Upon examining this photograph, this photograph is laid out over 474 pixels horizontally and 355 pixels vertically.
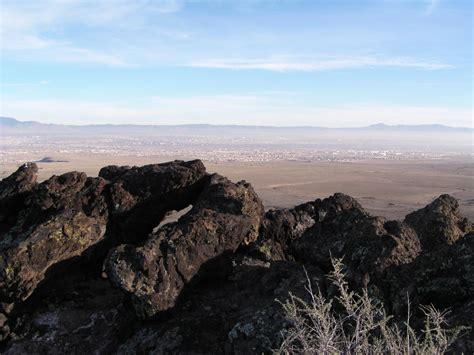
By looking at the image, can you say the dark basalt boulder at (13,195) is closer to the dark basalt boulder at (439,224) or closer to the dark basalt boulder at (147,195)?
the dark basalt boulder at (147,195)

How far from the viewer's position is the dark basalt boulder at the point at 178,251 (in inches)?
372

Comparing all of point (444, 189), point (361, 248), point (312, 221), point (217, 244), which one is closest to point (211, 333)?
point (217, 244)

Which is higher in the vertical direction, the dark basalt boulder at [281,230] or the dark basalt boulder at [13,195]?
the dark basalt boulder at [13,195]

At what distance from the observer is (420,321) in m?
7.80

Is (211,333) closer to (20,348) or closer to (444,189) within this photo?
(20,348)

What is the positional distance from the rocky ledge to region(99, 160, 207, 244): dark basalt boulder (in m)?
0.03

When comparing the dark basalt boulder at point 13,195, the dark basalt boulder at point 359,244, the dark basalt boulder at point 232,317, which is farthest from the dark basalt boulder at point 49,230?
the dark basalt boulder at point 359,244

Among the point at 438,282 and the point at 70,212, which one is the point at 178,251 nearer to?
the point at 70,212

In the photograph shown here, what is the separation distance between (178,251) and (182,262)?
0.22 m

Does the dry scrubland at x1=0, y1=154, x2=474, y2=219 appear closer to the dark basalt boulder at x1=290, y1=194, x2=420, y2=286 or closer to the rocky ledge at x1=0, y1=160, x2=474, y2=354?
the dark basalt boulder at x1=290, y1=194, x2=420, y2=286

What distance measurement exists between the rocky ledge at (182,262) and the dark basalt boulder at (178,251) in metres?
0.02

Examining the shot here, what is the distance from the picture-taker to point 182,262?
9984 millimetres

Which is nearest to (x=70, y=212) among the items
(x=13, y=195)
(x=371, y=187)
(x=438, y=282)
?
(x=13, y=195)

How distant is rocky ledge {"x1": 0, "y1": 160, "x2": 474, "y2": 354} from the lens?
8.77 meters
